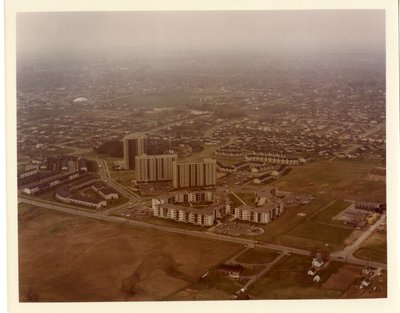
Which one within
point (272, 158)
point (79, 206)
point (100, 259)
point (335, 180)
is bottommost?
point (100, 259)

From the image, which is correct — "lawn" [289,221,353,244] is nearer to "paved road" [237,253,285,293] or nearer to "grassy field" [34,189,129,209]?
"paved road" [237,253,285,293]

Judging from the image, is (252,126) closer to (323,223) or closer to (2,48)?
(323,223)

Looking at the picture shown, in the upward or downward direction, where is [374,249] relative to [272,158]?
downward

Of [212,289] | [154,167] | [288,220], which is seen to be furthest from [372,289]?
[154,167]

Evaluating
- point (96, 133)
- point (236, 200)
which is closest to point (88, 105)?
point (96, 133)

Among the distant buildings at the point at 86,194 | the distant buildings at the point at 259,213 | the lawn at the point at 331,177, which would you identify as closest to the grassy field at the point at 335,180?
the lawn at the point at 331,177

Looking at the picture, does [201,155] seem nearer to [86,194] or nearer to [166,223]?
[166,223]

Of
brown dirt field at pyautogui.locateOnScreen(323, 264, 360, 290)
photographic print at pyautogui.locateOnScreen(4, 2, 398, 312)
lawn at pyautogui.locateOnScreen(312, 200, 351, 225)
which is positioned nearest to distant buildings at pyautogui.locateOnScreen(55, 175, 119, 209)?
photographic print at pyautogui.locateOnScreen(4, 2, 398, 312)
